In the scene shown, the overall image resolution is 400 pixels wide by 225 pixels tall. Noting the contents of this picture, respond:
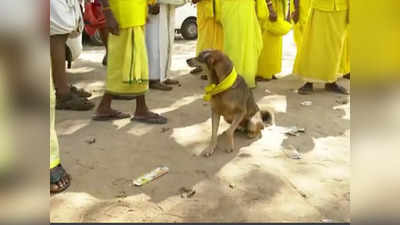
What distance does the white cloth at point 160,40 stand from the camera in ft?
19.7

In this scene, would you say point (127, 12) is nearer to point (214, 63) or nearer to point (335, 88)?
point (214, 63)

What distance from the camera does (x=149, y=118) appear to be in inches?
195

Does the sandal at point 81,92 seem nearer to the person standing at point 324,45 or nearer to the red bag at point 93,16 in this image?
the red bag at point 93,16

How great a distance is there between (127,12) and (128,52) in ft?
1.19

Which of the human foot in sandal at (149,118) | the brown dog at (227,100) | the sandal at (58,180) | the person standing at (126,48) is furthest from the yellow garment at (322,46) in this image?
the sandal at (58,180)

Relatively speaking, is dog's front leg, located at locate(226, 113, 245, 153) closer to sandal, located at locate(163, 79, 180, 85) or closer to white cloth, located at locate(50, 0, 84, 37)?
white cloth, located at locate(50, 0, 84, 37)

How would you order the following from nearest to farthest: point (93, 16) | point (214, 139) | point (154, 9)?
point (214, 139), point (93, 16), point (154, 9)

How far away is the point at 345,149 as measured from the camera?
4.28 m

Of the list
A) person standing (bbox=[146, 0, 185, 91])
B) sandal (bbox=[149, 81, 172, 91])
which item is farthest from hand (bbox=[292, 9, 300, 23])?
sandal (bbox=[149, 81, 172, 91])

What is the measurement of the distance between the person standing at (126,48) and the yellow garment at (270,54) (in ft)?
8.68

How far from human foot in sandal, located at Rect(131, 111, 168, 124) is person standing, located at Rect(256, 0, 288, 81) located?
8.06 feet

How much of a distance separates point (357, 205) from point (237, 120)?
3090 millimetres

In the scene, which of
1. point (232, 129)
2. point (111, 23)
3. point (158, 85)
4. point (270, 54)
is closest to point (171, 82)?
point (158, 85)

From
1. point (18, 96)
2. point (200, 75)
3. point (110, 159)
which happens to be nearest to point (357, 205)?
point (18, 96)
